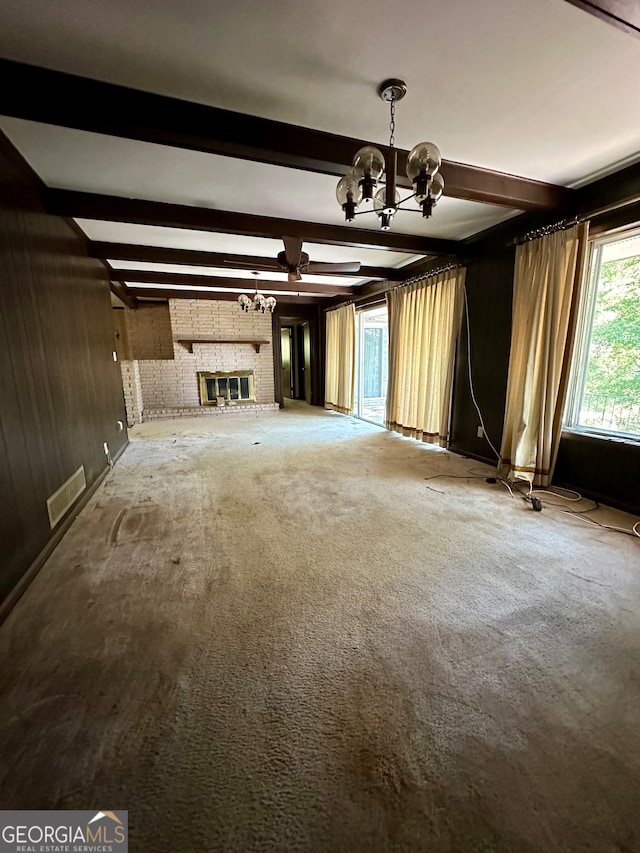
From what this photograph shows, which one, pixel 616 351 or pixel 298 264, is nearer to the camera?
pixel 616 351

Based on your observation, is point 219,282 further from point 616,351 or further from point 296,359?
point 616,351

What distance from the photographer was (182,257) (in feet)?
14.1

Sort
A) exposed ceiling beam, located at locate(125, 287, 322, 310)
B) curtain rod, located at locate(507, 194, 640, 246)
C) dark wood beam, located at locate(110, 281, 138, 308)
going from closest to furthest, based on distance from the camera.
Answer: curtain rod, located at locate(507, 194, 640, 246) → dark wood beam, located at locate(110, 281, 138, 308) → exposed ceiling beam, located at locate(125, 287, 322, 310)

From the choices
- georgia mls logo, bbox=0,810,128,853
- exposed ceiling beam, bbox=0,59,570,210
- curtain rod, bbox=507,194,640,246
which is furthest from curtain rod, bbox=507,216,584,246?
georgia mls logo, bbox=0,810,128,853

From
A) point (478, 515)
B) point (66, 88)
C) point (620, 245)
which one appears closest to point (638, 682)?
point (478, 515)

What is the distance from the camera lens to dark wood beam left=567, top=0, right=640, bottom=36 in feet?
3.92

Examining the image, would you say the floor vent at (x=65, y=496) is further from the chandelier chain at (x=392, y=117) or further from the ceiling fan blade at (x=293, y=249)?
the chandelier chain at (x=392, y=117)

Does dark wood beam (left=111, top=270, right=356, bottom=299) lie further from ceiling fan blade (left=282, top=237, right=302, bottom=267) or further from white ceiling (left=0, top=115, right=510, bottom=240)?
white ceiling (left=0, top=115, right=510, bottom=240)

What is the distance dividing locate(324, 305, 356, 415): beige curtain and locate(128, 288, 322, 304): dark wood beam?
499mm

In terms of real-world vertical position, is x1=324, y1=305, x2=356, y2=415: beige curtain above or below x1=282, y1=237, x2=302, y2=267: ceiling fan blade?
below

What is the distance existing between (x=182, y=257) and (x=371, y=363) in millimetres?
3925

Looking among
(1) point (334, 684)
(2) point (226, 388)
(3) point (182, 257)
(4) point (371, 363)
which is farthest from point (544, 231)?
(2) point (226, 388)

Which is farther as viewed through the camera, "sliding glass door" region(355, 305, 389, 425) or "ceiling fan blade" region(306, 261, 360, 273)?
"sliding glass door" region(355, 305, 389, 425)

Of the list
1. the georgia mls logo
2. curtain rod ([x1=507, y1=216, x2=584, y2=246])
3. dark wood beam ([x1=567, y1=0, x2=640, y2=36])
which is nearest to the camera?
the georgia mls logo
